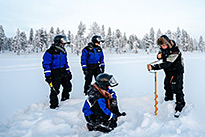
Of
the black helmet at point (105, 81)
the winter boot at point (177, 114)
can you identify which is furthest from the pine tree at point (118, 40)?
the black helmet at point (105, 81)

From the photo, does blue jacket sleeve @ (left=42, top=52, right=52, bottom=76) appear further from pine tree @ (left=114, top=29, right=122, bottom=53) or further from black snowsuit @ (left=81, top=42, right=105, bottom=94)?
pine tree @ (left=114, top=29, right=122, bottom=53)

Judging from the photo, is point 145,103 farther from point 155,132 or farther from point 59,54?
point 59,54

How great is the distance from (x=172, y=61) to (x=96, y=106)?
83.2 inches

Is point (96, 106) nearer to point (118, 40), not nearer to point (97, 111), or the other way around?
point (97, 111)

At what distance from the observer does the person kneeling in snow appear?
3389 mm

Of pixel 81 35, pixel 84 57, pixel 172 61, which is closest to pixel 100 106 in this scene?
pixel 172 61

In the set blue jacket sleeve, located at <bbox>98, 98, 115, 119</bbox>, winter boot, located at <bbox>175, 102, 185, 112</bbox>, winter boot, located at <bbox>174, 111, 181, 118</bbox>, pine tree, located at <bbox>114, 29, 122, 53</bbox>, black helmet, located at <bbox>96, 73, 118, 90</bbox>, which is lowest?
winter boot, located at <bbox>174, 111, 181, 118</bbox>

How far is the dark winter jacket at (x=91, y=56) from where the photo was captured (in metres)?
5.78

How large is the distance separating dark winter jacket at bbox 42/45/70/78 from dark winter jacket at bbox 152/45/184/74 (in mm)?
2824

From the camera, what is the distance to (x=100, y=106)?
334cm

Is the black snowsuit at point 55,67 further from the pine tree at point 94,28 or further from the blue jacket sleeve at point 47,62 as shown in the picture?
the pine tree at point 94,28

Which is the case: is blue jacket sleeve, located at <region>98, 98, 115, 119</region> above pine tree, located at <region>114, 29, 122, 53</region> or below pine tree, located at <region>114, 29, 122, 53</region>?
below

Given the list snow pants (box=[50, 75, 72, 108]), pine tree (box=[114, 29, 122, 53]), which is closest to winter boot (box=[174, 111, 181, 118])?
snow pants (box=[50, 75, 72, 108])

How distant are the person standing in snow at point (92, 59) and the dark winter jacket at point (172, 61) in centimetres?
250
